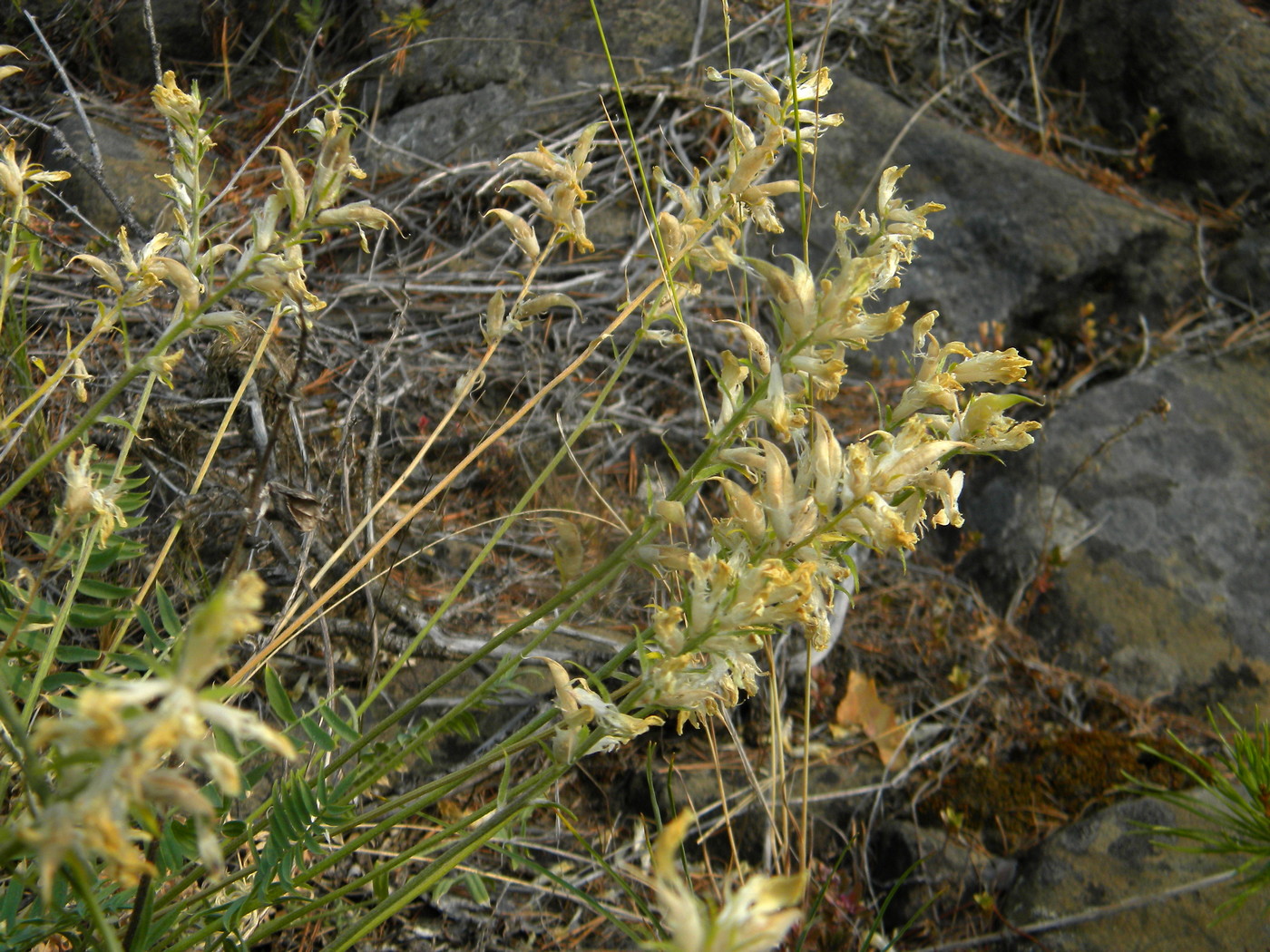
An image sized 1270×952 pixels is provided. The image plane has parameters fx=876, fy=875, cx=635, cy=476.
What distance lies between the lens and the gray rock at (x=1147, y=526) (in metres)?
2.70

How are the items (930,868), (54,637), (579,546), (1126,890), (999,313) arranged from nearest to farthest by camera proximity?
(54,637) → (579,546) → (1126,890) → (930,868) → (999,313)

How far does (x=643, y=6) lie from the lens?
3879 mm


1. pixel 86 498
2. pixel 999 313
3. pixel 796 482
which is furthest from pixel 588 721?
pixel 999 313

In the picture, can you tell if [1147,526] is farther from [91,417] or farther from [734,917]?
[91,417]

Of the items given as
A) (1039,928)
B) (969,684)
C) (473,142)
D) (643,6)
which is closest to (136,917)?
(1039,928)

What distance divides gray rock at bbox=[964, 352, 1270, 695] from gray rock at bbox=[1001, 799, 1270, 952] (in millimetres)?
658

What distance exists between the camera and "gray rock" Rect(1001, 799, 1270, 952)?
1.86 metres

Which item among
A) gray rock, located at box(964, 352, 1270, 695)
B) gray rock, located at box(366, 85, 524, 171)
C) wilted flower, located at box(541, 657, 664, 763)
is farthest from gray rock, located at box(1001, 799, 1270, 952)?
gray rock, located at box(366, 85, 524, 171)

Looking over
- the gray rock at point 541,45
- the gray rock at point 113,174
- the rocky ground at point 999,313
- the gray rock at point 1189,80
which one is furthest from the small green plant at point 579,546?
the gray rock at point 1189,80

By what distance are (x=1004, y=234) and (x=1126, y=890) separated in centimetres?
258

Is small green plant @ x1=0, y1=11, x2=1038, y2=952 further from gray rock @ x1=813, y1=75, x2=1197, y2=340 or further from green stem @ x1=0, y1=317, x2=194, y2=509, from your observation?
gray rock @ x1=813, y1=75, x2=1197, y2=340

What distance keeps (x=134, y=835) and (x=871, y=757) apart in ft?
6.73

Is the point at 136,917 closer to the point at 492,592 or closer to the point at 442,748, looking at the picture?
the point at 442,748

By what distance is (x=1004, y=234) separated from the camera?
3.63 metres
